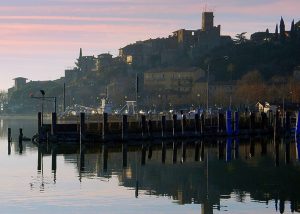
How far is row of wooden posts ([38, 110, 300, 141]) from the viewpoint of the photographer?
2749 inches

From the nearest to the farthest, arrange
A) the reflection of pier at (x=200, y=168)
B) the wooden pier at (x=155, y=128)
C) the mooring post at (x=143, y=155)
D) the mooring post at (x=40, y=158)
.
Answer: the reflection of pier at (x=200, y=168), the mooring post at (x=40, y=158), the mooring post at (x=143, y=155), the wooden pier at (x=155, y=128)

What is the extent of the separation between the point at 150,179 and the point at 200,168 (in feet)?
21.5

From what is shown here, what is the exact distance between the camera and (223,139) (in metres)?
77.1

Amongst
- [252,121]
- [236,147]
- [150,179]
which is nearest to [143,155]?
[236,147]

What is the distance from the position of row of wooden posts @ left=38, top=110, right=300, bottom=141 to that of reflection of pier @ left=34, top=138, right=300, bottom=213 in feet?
8.93

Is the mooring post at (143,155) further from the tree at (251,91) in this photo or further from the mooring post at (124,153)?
the tree at (251,91)

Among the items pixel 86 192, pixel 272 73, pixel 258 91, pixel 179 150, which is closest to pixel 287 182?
pixel 86 192

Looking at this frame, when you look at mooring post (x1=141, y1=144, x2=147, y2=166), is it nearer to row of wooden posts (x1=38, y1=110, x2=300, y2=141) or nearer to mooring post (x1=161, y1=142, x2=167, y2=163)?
mooring post (x1=161, y1=142, x2=167, y2=163)

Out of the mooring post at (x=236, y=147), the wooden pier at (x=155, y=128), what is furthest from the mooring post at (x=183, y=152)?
the wooden pier at (x=155, y=128)

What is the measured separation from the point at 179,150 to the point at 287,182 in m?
20.8

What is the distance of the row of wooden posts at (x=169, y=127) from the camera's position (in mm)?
69812

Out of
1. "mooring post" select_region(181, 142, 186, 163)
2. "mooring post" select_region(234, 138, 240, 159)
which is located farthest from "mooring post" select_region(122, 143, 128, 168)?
"mooring post" select_region(234, 138, 240, 159)

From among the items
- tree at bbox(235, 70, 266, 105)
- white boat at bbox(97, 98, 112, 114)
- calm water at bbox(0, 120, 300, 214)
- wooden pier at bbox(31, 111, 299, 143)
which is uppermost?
tree at bbox(235, 70, 266, 105)

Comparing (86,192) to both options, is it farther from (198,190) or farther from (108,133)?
(108,133)
